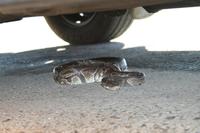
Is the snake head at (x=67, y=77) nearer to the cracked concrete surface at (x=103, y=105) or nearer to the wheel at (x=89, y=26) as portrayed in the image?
the cracked concrete surface at (x=103, y=105)

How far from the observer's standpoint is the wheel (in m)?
5.37

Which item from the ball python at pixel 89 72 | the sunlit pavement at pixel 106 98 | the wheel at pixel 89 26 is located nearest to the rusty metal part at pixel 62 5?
the sunlit pavement at pixel 106 98

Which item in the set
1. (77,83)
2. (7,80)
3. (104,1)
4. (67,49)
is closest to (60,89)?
(77,83)

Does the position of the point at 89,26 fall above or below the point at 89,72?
above

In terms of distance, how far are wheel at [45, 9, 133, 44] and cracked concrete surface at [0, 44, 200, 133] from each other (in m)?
1.48

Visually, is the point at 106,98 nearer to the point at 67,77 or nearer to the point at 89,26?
the point at 67,77

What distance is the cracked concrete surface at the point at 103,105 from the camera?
231cm

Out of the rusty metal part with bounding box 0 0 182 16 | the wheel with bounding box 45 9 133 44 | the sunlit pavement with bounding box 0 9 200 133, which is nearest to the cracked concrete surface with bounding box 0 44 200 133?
the sunlit pavement with bounding box 0 9 200 133

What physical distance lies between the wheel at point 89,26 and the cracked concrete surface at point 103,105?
1.48 metres

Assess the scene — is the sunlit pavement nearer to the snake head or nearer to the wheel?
the snake head

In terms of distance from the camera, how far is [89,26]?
5395mm

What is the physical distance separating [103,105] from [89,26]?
2.77 meters

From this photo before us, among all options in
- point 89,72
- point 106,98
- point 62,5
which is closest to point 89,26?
point 89,72

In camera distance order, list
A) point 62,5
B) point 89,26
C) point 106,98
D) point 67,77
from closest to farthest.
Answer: point 62,5
point 106,98
point 67,77
point 89,26
